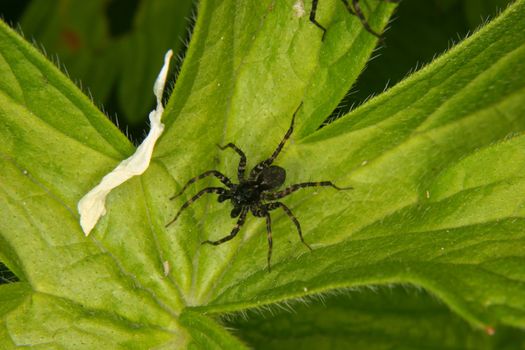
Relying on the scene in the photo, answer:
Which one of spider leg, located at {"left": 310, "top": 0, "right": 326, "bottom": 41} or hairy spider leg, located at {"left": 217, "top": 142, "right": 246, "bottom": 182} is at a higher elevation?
spider leg, located at {"left": 310, "top": 0, "right": 326, "bottom": 41}

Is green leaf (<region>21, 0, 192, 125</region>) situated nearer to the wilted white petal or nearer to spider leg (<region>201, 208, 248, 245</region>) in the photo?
spider leg (<region>201, 208, 248, 245</region>)

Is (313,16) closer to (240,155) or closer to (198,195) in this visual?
(240,155)

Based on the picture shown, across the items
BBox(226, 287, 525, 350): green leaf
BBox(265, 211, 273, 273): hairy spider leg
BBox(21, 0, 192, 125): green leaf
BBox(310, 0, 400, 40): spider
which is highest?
BBox(21, 0, 192, 125): green leaf

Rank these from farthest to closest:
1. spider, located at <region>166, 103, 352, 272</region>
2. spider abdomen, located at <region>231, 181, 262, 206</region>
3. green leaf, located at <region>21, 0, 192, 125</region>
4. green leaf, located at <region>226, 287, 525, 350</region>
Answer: green leaf, located at <region>21, 0, 192, 125</region> → green leaf, located at <region>226, 287, 525, 350</region> → spider abdomen, located at <region>231, 181, 262, 206</region> → spider, located at <region>166, 103, 352, 272</region>

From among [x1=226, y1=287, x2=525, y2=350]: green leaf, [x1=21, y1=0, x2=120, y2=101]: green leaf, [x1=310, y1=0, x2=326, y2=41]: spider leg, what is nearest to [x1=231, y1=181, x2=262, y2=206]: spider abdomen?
[x1=226, y1=287, x2=525, y2=350]: green leaf

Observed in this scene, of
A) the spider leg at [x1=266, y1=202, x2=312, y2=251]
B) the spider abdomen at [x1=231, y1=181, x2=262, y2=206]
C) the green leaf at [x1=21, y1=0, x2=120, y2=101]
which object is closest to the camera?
the spider leg at [x1=266, y1=202, x2=312, y2=251]

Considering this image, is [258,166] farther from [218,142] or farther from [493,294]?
[493,294]

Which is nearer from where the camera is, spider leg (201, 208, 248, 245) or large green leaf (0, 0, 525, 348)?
large green leaf (0, 0, 525, 348)

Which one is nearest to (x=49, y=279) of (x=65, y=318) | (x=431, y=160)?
(x=65, y=318)

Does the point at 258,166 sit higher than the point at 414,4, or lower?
lower
